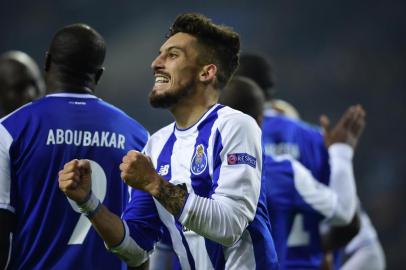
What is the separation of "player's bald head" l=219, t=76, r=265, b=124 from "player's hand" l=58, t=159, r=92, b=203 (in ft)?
5.52

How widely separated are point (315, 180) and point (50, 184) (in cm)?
219

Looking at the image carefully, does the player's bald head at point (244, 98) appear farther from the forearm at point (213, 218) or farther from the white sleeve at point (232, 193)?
the forearm at point (213, 218)

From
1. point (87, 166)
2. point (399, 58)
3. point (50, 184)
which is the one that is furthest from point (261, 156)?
point (399, 58)

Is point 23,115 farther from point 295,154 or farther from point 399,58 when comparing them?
point 399,58

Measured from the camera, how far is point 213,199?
3398 millimetres

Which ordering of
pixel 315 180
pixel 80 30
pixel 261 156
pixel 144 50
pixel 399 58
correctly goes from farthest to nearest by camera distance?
pixel 144 50, pixel 399 58, pixel 315 180, pixel 80 30, pixel 261 156

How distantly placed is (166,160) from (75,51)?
837mm

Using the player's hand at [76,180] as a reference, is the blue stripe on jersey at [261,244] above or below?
below

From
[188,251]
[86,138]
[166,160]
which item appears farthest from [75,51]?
[188,251]

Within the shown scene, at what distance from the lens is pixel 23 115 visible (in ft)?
13.4

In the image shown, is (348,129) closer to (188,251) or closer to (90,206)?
(188,251)

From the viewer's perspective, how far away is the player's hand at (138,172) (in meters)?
3.25

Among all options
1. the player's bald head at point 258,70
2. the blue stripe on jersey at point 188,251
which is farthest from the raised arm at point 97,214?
the player's bald head at point 258,70

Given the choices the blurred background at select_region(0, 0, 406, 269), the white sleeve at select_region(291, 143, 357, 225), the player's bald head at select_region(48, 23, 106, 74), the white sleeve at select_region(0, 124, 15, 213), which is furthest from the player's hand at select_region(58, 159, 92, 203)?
the blurred background at select_region(0, 0, 406, 269)
